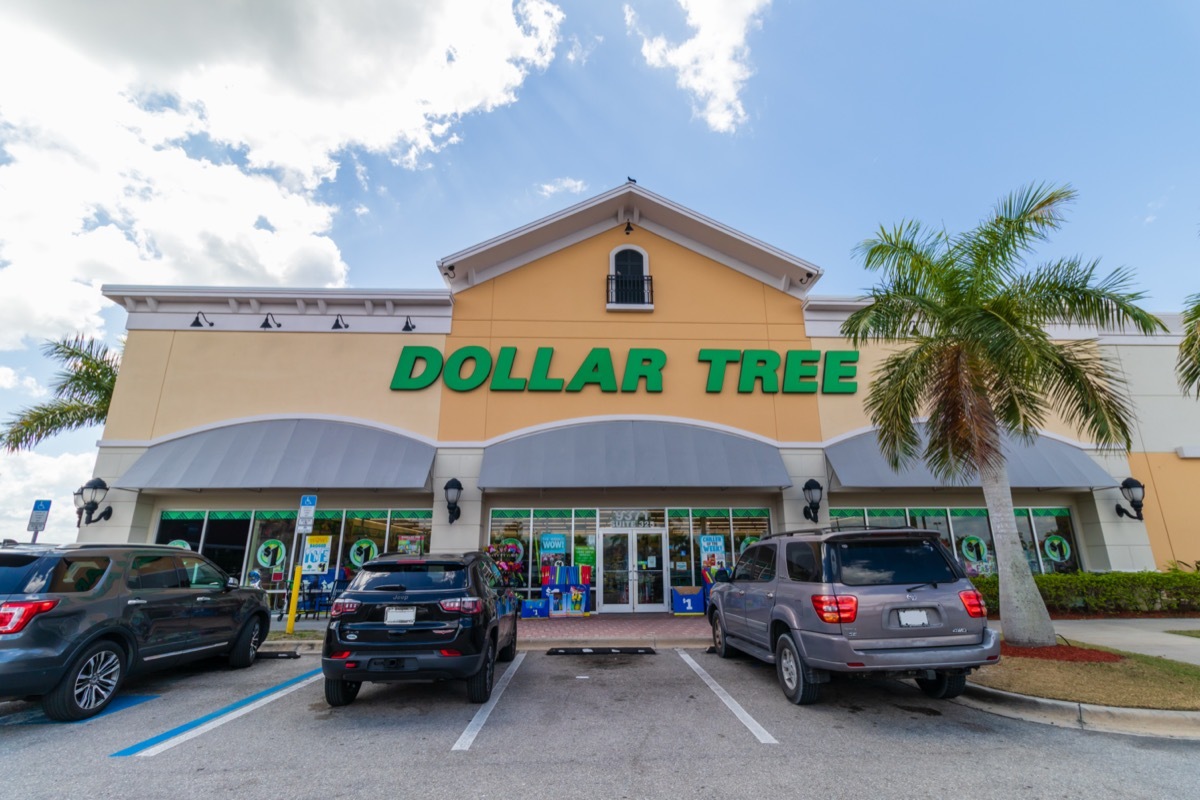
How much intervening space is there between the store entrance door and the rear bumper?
9200 millimetres

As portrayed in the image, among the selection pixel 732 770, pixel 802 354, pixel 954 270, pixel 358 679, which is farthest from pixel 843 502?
pixel 358 679

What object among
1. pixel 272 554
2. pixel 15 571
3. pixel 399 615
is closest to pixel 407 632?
pixel 399 615

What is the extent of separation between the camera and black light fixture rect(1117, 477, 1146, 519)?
47.8 ft

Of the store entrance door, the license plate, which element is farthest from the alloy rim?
the store entrance door

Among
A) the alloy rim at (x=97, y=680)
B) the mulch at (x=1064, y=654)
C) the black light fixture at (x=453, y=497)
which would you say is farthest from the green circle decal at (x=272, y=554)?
the mulch at (x=1064, y=654)

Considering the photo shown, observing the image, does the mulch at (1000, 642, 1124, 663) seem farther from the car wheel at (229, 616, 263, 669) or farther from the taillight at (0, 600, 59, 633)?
the taillight at (0, 600, 59, 633)

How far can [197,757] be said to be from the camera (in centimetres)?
493

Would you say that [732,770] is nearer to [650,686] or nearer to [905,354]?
[650,686]

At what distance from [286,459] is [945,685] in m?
13.9

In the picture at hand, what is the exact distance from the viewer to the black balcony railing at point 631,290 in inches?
635

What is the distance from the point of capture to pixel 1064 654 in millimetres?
7941

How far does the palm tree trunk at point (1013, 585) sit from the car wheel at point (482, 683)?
25.0ft

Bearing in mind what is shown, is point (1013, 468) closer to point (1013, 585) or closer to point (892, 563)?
point (1013, 585)

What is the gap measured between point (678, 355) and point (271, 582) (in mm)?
12103
